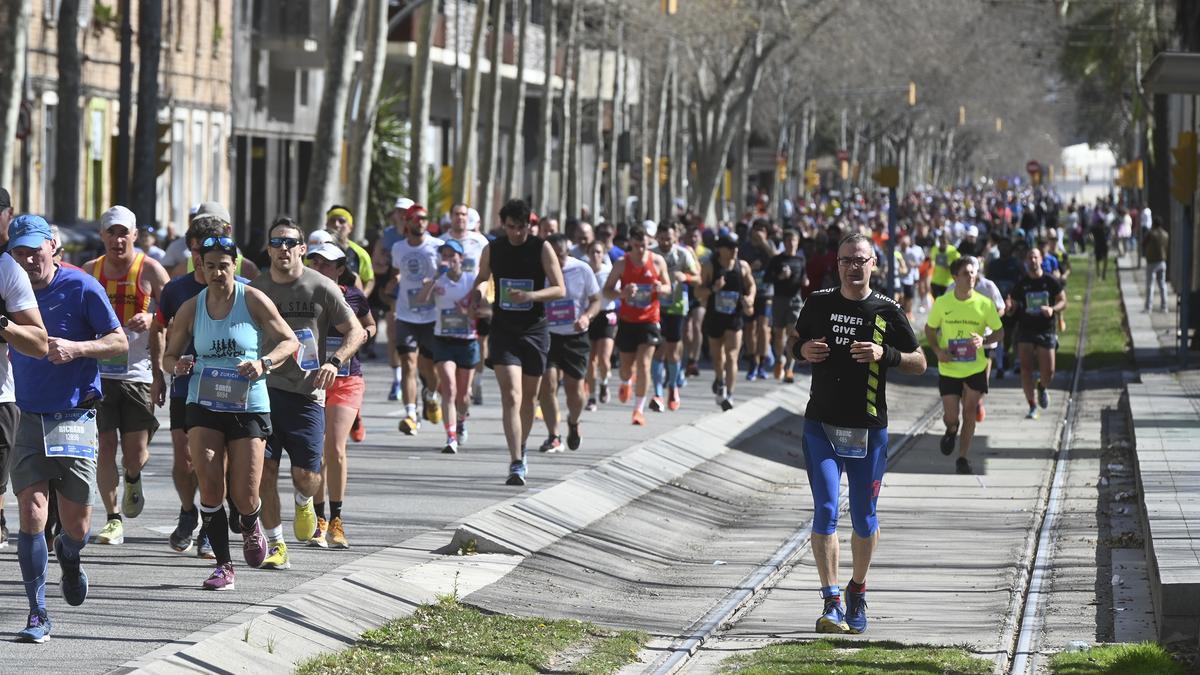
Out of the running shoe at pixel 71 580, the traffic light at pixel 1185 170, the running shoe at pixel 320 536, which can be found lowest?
the running shoe at pixel 320 536

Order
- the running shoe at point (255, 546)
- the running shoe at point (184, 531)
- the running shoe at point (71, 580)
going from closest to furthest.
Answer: the running shoe at point (71, 580)
the running shoe at point (255, 546)
the running shoe at point (184, 531)

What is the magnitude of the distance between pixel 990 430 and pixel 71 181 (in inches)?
560

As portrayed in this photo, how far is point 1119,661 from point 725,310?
12793mm

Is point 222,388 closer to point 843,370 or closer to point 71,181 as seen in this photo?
point 843,370

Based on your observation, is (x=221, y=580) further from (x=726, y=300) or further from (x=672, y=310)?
(x=726, y=300)

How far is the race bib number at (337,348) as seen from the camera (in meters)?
12.1

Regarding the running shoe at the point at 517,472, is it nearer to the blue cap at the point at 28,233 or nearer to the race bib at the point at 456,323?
the race bib at the point at 456,323

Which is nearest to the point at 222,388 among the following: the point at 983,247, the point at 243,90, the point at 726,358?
the point at 726,358

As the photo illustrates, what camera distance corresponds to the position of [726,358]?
22672 mm

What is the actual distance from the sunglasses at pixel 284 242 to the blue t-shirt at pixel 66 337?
158 centimetres

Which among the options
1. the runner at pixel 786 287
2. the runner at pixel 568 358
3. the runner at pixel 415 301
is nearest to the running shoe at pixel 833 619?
the runner at pixel 568 358

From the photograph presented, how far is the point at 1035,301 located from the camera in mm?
23266

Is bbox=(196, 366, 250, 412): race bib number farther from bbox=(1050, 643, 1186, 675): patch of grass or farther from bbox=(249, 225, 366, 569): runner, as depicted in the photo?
bbox=(1050, 643, 1186, 675): patch of grass

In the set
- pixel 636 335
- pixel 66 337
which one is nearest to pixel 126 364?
pixel 66 337
